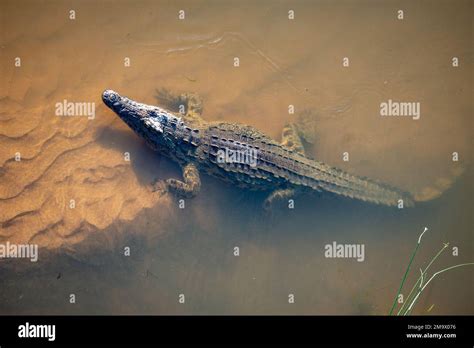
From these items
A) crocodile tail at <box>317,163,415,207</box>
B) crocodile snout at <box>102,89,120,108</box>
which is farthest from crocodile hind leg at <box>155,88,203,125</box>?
crocodile tail at <box>317,163,415,207</box>

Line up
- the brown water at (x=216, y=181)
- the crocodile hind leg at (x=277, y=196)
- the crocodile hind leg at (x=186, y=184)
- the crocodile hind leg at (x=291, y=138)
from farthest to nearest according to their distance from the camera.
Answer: the crocodile hind leg at (x=291, y=138), the crocodile hind leg at (x=277, y=196), the crocodile hind leg at (x=186, y=184), the brown water at (x=216, y=181)

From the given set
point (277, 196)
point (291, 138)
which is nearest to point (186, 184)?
point (277, 196)

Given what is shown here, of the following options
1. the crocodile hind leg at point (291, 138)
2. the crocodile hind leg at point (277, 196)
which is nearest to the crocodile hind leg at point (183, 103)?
the crocodile hind leg at point (291, 138)

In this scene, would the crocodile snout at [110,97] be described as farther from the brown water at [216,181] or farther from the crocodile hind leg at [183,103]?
the crocodile hind leg at [183,103]

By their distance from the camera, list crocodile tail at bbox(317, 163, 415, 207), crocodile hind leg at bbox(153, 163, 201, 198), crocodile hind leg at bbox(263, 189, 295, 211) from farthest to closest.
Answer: crocodile tail at bbox(317, 163, 415, 207) < crocodile hind leg at bbox(263, 189, 295, 211) < crocodile hind leg at bbox(153, 163, 201, 198)

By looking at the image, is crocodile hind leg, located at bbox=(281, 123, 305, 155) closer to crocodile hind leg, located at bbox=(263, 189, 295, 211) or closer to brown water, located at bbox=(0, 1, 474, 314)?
brown water, located at bbox=(0, 1, 474, 314)

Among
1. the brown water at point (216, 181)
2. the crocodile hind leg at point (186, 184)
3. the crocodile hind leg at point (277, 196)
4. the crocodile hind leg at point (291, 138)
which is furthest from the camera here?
the crocodile hind leg at point (291, 138)

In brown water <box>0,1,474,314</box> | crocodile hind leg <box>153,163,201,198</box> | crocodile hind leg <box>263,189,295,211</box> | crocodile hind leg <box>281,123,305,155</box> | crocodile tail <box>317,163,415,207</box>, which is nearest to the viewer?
brown water <box>0,1,474,314</box>

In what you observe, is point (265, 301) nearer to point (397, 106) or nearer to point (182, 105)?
point (182, 105)
